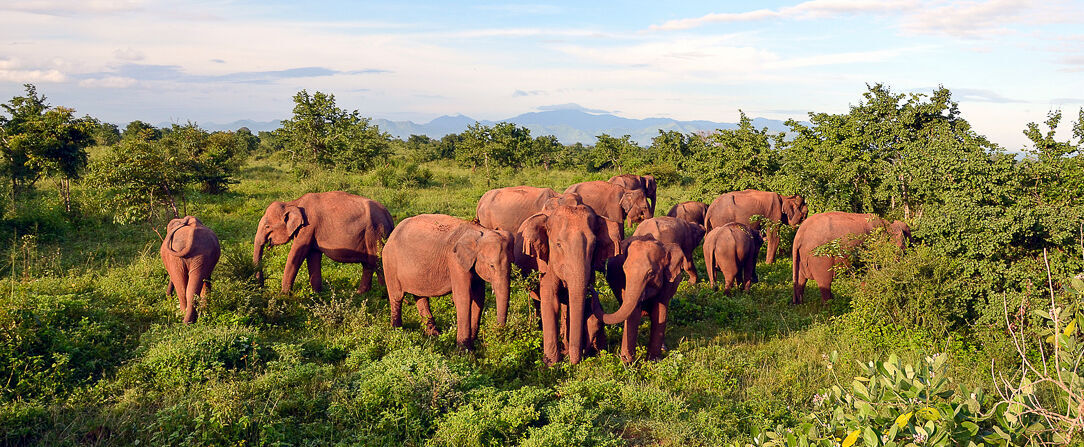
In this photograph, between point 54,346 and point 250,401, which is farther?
point 54,346

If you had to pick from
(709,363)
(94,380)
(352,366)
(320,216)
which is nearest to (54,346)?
(94,380)

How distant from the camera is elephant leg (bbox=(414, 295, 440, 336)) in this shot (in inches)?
376

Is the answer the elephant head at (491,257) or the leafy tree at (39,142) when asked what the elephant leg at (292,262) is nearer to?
the elephant head at (491,257)

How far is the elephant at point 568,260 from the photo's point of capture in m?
7.73

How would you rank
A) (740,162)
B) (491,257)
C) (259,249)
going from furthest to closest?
(740,162), (259,249), (491,257)

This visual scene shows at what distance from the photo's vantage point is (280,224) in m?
11.0

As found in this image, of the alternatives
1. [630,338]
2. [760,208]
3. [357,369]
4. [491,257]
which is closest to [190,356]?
[357,369]

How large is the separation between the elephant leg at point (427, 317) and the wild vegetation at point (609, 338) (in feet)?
1.15

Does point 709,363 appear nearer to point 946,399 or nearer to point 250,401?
point 946,399

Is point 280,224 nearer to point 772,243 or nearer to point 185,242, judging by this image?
point 185,242

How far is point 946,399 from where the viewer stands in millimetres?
4004

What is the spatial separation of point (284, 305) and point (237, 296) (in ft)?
2.37

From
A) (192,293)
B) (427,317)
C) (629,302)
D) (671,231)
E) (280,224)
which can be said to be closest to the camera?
(629,302)

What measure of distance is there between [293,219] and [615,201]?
28.6 ft
